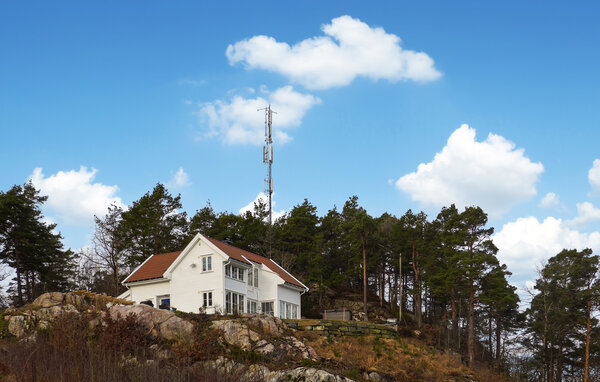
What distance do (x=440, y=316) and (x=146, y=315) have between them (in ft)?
150

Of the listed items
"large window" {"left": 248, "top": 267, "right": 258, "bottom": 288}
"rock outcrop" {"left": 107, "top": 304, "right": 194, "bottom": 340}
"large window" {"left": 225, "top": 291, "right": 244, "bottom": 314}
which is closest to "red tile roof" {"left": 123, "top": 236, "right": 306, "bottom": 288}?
"large window" {"left": 248, "top": 267, "right": 258, "bottom": 288}

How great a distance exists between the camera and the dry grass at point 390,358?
29391 millimetres

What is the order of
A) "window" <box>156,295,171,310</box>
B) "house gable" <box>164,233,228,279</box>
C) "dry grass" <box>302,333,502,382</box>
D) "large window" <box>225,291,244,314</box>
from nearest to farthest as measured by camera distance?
"dry grass" <box>302,333,502,382</box> < "large window" <box>225,291,244,314</box> < "house gable" <box>164,233,228,279</box> < "window" <box>156,295,171,310</box>

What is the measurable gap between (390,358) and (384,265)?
32.9m

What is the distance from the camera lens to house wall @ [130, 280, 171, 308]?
4356cm

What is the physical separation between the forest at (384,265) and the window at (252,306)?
12529 millimetres

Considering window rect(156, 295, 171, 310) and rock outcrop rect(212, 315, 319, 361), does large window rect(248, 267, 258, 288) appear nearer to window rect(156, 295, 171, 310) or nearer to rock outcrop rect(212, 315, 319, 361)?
window rect(156, 295, 171, 310)

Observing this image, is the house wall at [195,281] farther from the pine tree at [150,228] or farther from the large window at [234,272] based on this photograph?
the pine tree at [150,228]

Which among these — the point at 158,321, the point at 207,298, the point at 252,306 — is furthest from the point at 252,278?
the point at 158,321

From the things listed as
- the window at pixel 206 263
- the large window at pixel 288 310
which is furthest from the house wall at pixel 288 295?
the window at pixel 206 263

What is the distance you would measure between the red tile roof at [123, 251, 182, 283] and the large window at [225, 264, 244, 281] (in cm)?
572

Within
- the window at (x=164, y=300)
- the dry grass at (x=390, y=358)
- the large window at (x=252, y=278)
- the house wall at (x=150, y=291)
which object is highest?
the large window at (x=252, y=278)

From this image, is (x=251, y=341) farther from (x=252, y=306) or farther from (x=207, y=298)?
(x=252, y=306)

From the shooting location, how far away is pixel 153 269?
148 feet
